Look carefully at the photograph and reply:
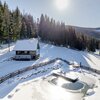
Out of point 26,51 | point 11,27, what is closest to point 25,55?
point 26,51

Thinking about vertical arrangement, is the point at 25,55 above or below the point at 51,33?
below

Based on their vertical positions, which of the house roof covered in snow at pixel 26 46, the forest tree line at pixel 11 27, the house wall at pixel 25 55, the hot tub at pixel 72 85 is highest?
the forest tree line at pixel 11 27

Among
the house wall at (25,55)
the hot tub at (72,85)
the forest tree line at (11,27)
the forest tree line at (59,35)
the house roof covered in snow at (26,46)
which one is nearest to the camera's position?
the hot tub at (72,85)

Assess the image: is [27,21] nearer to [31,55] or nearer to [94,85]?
[31,55]

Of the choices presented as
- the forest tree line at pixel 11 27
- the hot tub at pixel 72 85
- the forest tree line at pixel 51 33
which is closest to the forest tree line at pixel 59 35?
the forest tree line at pixel 51 33

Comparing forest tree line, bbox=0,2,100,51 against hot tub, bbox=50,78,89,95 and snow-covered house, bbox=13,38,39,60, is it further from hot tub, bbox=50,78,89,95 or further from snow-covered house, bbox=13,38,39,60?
hot tub, bbox=50,78,89,95

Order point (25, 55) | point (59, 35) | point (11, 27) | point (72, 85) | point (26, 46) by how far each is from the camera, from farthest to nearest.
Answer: point (59, 35) → point (11, 27) → point (26, 46) → point (25, 55) → point (72, 85)

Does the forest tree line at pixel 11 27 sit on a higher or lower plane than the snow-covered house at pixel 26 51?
higher

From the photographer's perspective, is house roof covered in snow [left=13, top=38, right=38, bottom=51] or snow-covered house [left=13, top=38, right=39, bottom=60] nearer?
snow-covered house [left=13, top=38, right=39, bottom=60]

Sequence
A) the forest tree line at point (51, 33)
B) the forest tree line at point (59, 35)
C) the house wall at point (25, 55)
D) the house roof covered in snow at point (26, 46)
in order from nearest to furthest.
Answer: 1. the house wall at point (25, 55)
2. the house roof covered in snow at point (26, 46)
3. the forest tree line at point (51, 33)
4. the forest tree line at point (59, 35)

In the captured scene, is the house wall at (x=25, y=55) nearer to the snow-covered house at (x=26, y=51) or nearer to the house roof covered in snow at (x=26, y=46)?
the snow-covered house at (x=26, y=51)

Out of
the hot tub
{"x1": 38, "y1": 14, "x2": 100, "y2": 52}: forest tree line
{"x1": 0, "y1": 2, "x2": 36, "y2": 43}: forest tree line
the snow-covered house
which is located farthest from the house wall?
{"x1": 38, "y1": 14, "x2": 100, "y2": 52}: forest tree line

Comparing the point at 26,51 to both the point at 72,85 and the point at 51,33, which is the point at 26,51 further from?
the point at 51,33
